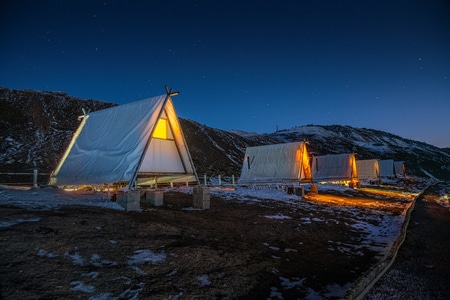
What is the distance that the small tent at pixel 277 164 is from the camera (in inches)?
1134

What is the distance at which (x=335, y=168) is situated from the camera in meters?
44.6

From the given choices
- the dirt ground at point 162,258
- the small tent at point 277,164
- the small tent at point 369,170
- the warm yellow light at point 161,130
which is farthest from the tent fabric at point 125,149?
the small tent at point 369,170

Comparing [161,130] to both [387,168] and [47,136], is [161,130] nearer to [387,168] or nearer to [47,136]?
[47,136]

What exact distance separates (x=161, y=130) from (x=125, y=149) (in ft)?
6.97

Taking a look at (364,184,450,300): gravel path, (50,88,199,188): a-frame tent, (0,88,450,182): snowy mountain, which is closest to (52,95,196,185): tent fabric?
(50,88,199,188): a-frame tent

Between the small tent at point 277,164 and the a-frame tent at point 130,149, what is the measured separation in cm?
1753

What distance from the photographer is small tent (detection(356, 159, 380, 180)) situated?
5704 cm

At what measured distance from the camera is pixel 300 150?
29156 millimetres

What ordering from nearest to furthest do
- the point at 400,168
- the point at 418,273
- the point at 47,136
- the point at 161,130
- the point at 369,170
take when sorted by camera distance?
1. the point at 418,273
2. the point at 161,130
3. the point at 47,136
4. the point at 369,170
5. the point at 400,168

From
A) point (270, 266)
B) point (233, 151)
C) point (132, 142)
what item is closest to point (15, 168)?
point (132, 142)

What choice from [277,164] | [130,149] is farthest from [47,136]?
[130,149]

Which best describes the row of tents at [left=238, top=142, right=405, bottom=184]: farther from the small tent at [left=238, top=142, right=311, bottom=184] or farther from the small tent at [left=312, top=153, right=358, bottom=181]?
the small tent at [left=312, top=153, right=358, bottom=181]

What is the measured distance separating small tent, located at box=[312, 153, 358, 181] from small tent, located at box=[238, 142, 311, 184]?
1607 centimetres

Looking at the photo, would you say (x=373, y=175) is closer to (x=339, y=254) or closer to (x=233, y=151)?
(x=233, y=151)
